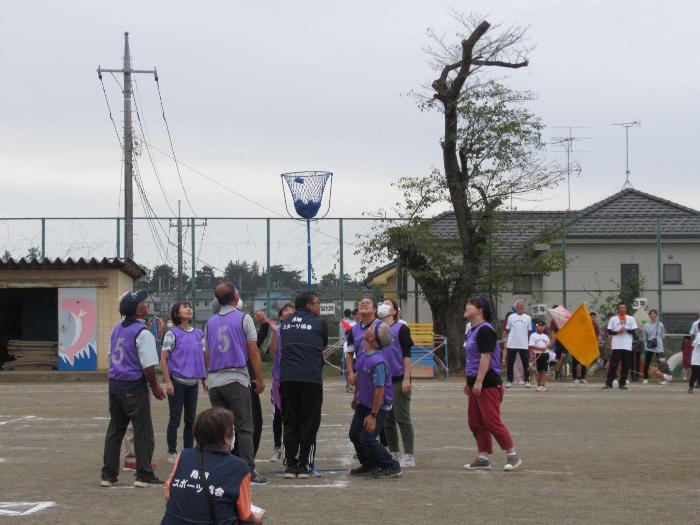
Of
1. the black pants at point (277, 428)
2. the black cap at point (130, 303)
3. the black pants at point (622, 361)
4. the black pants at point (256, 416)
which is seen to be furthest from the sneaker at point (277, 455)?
the black pants at point (622, 361)

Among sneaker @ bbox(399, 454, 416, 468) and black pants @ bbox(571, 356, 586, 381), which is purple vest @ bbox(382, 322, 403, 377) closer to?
sneaker @ bbox(399, 454, 416, 468)

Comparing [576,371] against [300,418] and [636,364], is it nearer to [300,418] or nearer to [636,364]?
[636,364]

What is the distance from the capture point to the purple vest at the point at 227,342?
1047 centimetres

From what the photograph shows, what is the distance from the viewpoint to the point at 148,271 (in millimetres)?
32531

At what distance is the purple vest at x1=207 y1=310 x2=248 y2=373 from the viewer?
1047cm

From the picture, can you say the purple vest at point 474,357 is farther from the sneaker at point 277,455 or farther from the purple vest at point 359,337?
the sneaker at point 277,455

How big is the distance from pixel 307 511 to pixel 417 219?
24.9 meters

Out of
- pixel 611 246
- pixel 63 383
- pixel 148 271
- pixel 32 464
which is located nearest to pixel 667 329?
pixel 611 246

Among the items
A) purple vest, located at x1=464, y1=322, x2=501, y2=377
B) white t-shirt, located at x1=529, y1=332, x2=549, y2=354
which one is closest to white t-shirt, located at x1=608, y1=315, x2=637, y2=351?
white t-shirt, located at x1=529, y1=332, x2=549, y2=354

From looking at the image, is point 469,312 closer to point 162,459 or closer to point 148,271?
point 162,459

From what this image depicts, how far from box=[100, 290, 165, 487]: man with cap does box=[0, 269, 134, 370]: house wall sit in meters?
18.5

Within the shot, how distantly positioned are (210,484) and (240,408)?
496 centimetres

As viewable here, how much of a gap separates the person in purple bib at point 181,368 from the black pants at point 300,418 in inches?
53.2

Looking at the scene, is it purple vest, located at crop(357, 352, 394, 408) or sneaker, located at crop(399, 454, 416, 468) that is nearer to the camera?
purple vest, located at crop(357, 352, 394, 408)
